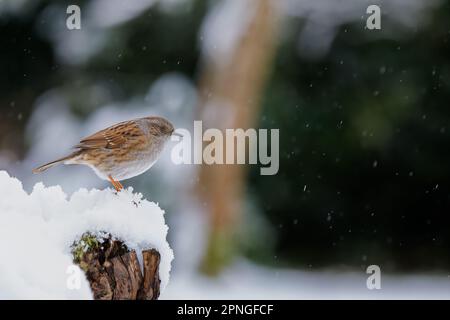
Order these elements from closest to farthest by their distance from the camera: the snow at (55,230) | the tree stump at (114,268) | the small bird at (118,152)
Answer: the snow at (55,230) < the tree stump at (114,268) < the small bird at (118,152)

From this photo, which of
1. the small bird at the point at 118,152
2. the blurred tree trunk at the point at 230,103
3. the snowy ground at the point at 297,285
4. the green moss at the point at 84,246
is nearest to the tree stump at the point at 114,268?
the green moss at the point at 84,246

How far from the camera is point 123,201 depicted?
2014 mm

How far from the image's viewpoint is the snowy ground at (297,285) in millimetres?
5664

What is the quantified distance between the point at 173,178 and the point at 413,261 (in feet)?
8.84

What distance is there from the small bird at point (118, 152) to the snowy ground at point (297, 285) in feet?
8.02

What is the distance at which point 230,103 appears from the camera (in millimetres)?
5988

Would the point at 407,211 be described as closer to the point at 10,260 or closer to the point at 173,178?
the point at 173,178

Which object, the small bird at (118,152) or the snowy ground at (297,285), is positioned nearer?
the small bird at (118,152)

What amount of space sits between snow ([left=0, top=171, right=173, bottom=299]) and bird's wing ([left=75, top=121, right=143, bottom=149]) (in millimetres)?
746

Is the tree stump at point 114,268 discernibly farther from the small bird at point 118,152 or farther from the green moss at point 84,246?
the small bird at point 118,152

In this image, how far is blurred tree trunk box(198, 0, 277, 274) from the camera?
5.88m

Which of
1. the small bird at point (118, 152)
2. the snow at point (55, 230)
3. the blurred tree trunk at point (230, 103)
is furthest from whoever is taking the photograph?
the blurred tree trunk at point (230, 103)

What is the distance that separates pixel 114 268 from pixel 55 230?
7.8 inches
